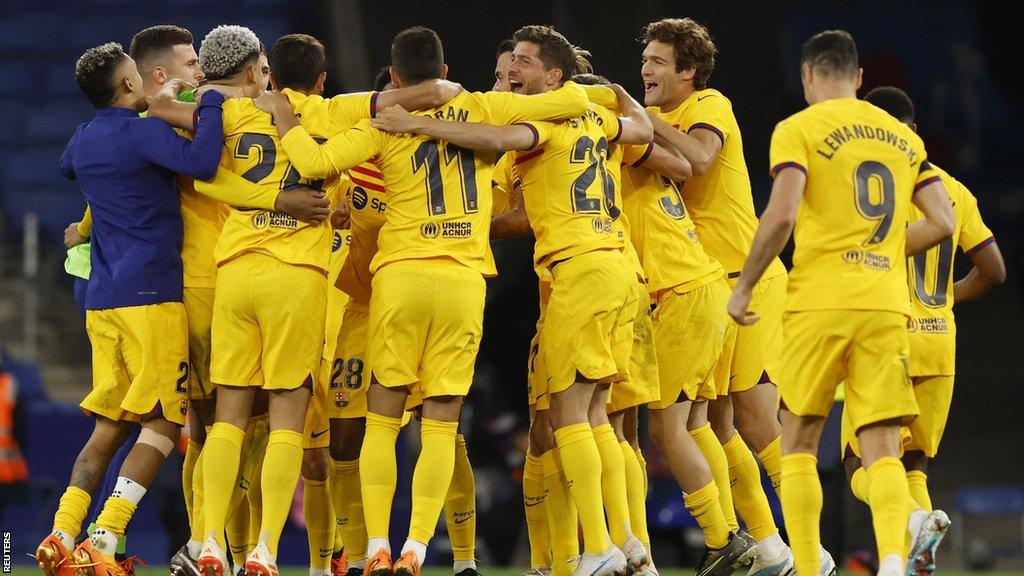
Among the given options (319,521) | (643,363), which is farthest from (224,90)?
(643,363)

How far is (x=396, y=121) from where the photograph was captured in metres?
6.30

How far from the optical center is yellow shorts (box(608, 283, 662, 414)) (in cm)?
681

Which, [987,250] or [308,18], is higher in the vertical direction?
[308,18]

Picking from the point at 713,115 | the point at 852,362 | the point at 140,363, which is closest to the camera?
the point at 852,362

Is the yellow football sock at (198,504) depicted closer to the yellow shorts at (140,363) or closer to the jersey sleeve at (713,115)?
the yellow shorts at (140,363)

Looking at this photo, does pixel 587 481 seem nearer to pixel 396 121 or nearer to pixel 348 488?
pixel 348 488

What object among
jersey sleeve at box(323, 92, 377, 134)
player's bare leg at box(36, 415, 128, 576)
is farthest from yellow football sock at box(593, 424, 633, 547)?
player's bare leg at box(36, 415, 128, 576)

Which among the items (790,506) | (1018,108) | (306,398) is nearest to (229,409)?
(306,398)

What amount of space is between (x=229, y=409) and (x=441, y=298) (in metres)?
1.12

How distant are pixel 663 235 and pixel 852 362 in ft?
5.27

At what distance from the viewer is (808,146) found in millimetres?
5645

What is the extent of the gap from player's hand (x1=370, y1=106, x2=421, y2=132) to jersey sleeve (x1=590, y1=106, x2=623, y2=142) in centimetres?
92

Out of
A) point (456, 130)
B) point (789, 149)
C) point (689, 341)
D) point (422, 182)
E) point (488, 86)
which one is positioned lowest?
point (689, 341)

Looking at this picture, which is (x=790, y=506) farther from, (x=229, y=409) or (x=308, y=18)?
(x=308, y=18)
